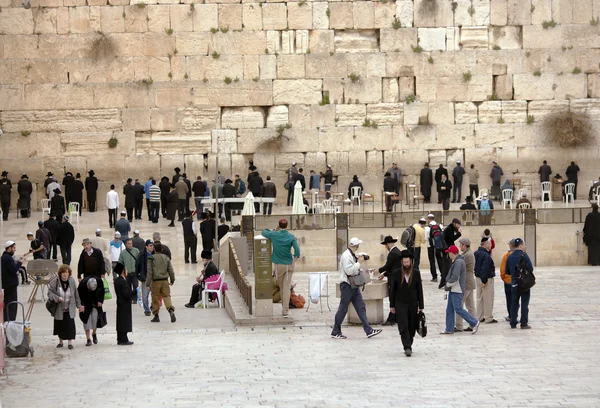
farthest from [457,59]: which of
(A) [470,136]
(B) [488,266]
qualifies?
(B) [488,266]

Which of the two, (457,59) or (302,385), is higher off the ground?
(457,59)

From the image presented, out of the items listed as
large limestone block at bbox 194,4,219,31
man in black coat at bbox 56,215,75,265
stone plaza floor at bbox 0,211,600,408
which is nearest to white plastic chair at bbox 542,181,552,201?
large limestone block at bbox 194,4,219,31

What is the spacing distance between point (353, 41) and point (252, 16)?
9.33 feet

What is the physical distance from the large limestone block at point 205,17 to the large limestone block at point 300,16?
2.00 m

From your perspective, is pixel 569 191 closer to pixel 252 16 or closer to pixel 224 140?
pixel 224 140

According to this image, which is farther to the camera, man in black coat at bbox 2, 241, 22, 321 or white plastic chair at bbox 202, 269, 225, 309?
white plastic chair at bbox 202, 269, 225, 309

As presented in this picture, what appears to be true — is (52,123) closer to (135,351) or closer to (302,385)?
(135,351)

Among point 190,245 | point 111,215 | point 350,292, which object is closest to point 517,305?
point 350,292

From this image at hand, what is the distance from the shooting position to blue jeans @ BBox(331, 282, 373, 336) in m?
15.7

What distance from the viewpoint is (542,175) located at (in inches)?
1284

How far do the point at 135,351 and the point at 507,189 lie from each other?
17155 mm

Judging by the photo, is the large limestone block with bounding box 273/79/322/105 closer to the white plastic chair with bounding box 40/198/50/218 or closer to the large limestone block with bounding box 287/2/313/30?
the large limestone block with bounding box 287/2/313/30

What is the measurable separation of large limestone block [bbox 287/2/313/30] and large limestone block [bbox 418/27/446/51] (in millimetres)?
3053

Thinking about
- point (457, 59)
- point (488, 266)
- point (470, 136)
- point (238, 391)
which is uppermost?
point (457, 59)
